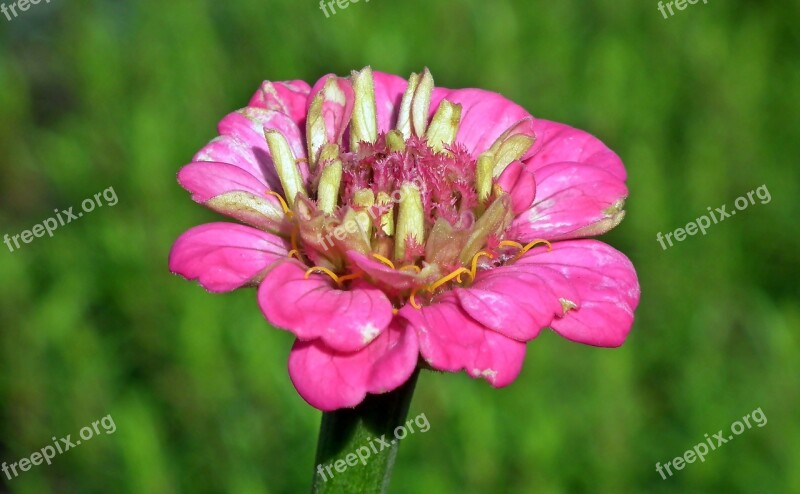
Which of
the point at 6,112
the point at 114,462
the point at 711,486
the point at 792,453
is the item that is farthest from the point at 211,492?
the point at 6,112

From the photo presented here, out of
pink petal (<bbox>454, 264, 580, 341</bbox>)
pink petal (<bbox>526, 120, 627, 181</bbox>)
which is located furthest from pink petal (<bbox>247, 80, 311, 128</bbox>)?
pink petal (<bbox>454, 264, 580, 341</bbox>)

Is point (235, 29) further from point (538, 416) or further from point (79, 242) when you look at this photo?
point (538, 416)

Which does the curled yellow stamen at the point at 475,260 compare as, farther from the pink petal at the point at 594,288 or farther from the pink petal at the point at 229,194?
the pink petal at the point at 229,194

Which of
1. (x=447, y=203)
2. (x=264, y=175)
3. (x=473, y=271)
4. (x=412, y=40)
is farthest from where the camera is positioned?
(x=412, y=40)

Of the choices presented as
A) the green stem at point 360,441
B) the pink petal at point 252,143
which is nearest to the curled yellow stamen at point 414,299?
the green stem at point 360,441

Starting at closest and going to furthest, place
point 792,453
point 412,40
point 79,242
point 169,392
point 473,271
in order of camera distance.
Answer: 1. point 473,271
2. point 792,453
3. point 169,392
4. point 79,242
5. point 412,40
